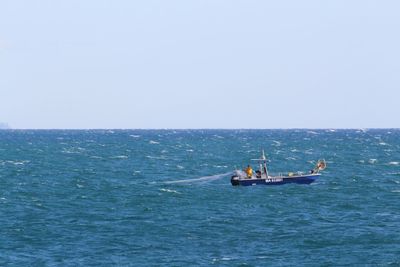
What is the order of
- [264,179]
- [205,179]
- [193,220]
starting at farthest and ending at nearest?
[205,179] < [264,179] < [193,220]

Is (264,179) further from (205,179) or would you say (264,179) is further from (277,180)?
(205,179)

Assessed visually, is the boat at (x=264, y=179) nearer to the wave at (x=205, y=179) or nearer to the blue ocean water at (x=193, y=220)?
the blue ocean water at (x=193, y=220)

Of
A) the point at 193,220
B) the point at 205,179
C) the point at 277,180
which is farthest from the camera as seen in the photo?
the point at 205,179

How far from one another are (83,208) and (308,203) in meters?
20.8

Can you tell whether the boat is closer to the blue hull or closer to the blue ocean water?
the blue hull

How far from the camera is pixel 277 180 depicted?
96188mm

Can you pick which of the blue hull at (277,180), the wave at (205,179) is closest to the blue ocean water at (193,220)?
the wave at (205,179)

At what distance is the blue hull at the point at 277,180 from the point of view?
9462 cm

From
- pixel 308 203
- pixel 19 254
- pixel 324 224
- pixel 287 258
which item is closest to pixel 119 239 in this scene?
pixel 19 254

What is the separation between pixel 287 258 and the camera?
52031 mm

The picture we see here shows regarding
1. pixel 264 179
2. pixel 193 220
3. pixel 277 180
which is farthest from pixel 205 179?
pixel 193 220

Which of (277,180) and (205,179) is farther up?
(277,180)

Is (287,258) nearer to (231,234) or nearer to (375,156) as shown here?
(231,234)

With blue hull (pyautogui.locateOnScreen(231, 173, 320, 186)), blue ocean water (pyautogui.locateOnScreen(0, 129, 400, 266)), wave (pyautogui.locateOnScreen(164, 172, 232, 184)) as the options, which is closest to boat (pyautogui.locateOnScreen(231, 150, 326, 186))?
blue hull (pyautogui.locateOnScreen(231, 173, 320, 186))
